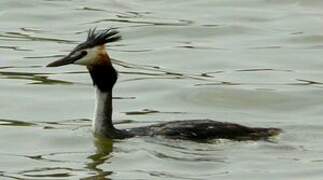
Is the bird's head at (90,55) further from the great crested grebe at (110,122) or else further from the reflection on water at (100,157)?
the reflection on water at (100,157)

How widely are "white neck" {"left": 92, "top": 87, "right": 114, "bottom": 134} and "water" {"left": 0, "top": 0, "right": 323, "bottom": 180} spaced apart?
0.15 meters

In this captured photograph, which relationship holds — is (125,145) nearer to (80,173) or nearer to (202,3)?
(80,173)

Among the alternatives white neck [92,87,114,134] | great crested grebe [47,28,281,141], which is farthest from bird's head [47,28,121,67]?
white neck [92,87,114,134]

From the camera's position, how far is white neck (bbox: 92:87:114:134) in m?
15.2

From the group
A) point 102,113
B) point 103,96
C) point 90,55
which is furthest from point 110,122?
point 90,55

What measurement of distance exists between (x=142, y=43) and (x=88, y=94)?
375cm

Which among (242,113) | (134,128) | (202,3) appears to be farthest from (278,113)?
(202,3)

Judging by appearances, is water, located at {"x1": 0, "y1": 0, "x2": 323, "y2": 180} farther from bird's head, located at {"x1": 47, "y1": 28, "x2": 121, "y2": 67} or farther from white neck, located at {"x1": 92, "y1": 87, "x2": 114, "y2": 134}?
bird's head, located at {"x1": 47, "y1": 28, "x2": 121, "y2": 67}

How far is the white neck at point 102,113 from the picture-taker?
1520 cm

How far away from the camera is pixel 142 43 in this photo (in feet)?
70.5

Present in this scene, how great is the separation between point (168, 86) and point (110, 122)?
316 centimetres

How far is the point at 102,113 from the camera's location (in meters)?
15.2

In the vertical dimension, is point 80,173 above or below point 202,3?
below

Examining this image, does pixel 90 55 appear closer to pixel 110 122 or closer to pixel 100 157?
pixel 110 122
